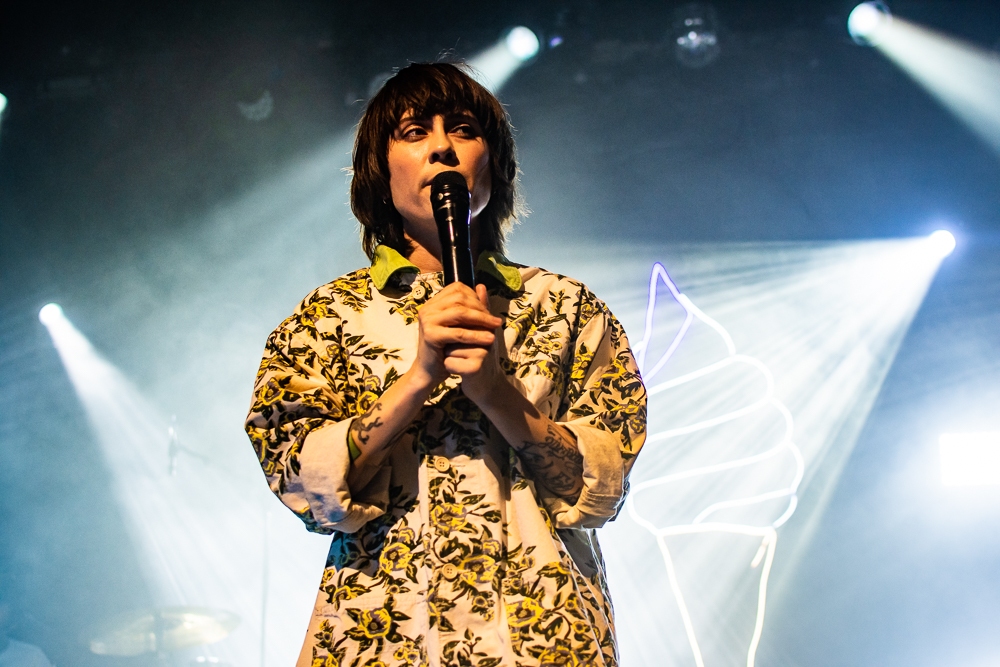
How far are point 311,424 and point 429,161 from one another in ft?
1.18

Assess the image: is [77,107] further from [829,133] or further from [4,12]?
[829,133]

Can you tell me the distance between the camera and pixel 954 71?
3.79 m

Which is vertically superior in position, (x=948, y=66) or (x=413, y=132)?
(x=948, y=66)

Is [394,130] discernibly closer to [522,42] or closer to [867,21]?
[522,42]

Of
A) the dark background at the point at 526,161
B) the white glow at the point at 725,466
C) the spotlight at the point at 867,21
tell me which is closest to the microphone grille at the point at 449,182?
the white glow at the point at 725,466

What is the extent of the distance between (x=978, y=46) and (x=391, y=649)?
4116 millimetres

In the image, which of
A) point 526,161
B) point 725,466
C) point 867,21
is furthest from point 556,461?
point 867,21

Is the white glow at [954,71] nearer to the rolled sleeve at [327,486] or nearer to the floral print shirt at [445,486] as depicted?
the floral print shirt at [445,486]

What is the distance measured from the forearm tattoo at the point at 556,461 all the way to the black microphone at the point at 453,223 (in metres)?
0.18

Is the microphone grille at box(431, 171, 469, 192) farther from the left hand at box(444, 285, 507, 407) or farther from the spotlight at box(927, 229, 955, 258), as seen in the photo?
the spotlight at box(927, 229, 955, 258)

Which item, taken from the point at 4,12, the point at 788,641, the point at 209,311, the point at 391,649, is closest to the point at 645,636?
the point at 788,641

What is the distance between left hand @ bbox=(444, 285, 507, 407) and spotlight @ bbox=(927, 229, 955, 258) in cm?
348

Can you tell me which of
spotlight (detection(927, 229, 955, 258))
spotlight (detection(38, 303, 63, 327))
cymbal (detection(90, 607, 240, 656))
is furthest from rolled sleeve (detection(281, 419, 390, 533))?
spotlight (detection(927, 229, 955, 258))

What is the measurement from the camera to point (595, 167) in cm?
378
